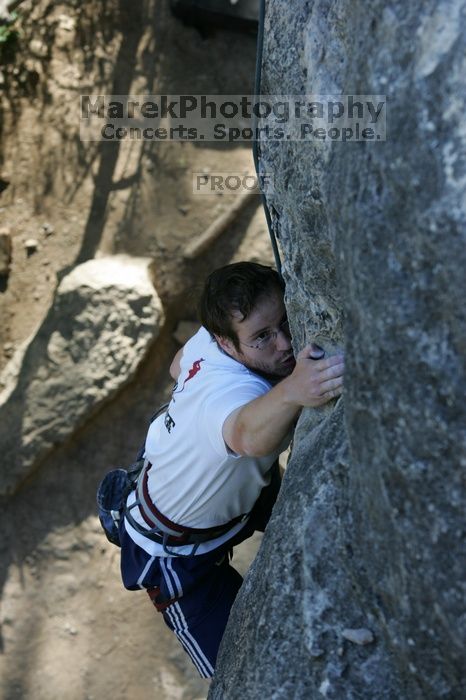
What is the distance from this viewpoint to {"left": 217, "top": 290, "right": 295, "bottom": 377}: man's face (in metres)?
2.08

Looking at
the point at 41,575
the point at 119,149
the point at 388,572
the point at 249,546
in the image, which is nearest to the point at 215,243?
the point at 119,149

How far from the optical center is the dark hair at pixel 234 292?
6.85ft

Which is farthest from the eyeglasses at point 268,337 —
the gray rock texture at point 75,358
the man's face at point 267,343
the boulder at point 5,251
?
the boulder at point 5,251

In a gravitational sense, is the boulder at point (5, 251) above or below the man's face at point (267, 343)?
above

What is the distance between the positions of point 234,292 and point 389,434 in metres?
0.82

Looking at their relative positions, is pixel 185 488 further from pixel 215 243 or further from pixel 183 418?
pixel 215 243

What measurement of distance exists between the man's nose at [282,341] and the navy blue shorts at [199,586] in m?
0.37

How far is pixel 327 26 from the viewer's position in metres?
1.80

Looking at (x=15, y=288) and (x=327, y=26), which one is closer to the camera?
(x=327, y=26)

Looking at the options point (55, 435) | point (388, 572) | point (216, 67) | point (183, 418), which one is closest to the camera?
point (388, 572)

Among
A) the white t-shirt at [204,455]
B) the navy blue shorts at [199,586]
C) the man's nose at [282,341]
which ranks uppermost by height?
the man's nose at [282,341]

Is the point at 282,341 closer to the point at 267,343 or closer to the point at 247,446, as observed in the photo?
the point at 267,343

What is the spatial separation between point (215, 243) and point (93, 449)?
3.94 feet

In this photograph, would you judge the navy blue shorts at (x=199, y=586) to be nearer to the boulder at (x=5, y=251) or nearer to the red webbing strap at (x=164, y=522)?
the red webbing strap at (x=164, y=522)
